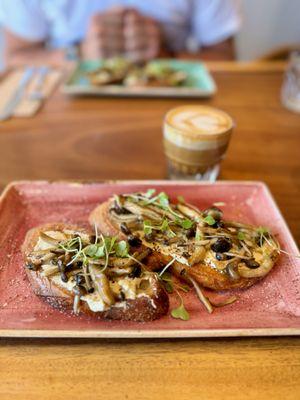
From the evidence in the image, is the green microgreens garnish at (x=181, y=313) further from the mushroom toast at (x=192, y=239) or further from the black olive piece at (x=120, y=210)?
the black olive piece at (x=120, y=210)

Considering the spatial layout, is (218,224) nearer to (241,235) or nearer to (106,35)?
(241,235)

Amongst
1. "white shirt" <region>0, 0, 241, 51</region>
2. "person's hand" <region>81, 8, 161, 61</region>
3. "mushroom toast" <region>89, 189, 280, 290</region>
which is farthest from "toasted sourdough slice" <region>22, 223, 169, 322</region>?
"white shirt" <region>0, 0, 241, 51</region>

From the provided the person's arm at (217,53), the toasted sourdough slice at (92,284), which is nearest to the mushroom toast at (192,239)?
the toasted sourdough slice at (92,284)

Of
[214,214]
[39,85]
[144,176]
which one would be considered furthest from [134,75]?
[214,214]

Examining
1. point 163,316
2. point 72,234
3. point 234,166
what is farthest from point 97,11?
point 163,316

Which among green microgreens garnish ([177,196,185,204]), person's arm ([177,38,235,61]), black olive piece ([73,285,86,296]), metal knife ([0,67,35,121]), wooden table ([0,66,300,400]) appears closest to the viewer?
wooden table ([0,66,300,400])

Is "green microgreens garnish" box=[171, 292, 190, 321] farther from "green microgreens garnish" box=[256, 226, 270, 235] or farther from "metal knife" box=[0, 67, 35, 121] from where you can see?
"metal knife" box=[0, 67, 35, 121]
